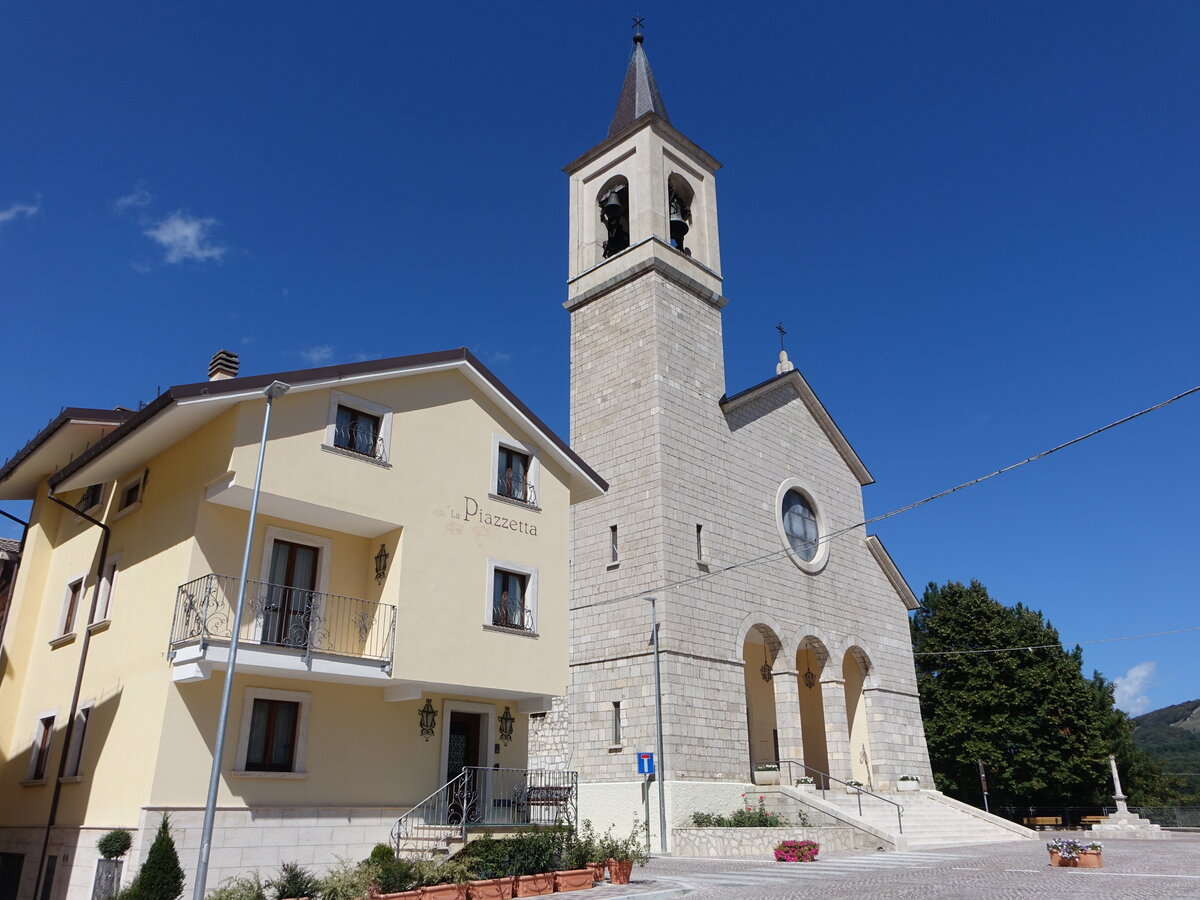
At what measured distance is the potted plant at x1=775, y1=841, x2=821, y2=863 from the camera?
18703 millimetres

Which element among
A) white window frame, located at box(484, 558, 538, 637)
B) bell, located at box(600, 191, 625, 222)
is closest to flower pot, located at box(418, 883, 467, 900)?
white window frame, located at box(484, 558, 538, 637)

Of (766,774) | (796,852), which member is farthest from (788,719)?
(796,852)

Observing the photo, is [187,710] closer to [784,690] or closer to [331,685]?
[331,685]

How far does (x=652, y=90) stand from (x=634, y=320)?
10159mm

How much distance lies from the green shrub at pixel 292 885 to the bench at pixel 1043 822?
3151 cm

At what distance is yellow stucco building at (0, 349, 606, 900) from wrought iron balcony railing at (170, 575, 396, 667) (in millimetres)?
36

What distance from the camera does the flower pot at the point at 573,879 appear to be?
13.7 meters

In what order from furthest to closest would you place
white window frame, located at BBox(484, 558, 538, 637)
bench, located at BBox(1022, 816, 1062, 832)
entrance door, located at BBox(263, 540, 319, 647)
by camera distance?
bench, located at BBox(1022, 816, 1062, 832)
white window frame, located at BBox(484, 558, 538, 637)
entrance door, located at BBox(263, 540, 319, 647)

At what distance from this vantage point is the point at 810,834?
67.7 feet

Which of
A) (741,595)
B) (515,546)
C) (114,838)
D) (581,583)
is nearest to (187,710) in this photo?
(114,838)

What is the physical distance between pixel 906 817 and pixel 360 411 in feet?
59.8

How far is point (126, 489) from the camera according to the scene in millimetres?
16266

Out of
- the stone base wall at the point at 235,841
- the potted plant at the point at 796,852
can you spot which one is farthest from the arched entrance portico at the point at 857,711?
the stone base wall at the point at 235,841

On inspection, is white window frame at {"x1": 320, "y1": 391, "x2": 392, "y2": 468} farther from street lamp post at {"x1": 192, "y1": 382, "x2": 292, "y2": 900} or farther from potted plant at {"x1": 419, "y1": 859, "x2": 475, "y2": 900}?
potted plant at {"x1": 419, "y1": 859, "x2": 475, "y2": 900}
